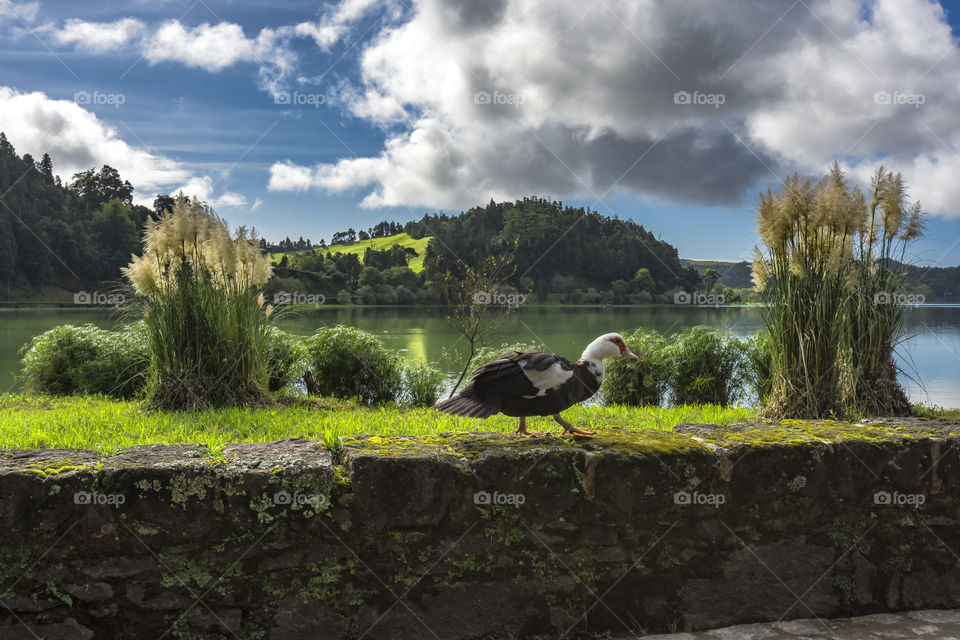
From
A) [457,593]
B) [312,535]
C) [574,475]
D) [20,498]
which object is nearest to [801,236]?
[574,475]

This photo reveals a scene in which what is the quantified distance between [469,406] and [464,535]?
70 cm

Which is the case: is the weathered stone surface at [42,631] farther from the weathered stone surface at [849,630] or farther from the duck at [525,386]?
the weathered stone surface at [849,630]

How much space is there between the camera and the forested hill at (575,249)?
55.3 meters

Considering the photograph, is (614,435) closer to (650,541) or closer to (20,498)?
(650,541)

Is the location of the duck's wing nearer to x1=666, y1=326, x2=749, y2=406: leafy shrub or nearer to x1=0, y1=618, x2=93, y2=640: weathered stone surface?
x1=0, y1=618, x2=93, y2=640: weathered stone surface

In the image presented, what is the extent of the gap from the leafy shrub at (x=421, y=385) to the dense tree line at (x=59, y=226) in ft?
170

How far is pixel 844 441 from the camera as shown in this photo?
13.2 feet

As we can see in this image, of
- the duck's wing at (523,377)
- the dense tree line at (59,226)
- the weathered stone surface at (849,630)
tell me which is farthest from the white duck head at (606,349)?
the dense tree line at (59,226)

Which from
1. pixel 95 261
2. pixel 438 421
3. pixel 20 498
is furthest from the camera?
pixel 95 261

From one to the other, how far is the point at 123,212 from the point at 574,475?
222 feet

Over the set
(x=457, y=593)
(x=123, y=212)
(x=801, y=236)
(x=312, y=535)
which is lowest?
(x=457, y=593)

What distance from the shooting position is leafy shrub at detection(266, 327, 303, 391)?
10164 millimetres

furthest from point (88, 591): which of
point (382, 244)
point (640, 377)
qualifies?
point (382, 244)

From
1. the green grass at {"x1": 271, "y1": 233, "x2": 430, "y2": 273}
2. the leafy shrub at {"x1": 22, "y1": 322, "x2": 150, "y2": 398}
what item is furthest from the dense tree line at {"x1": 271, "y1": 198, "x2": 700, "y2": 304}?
the leafy shrub at {"x1": 22, "y1": 322, "x2": 150, "y2": 398}
